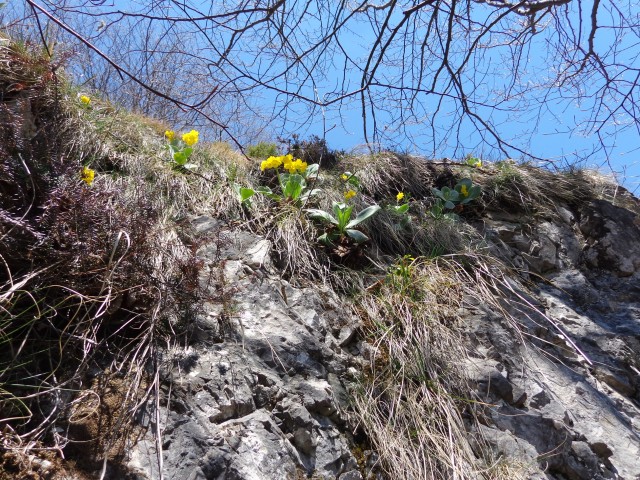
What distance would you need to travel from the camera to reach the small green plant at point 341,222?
125 inches

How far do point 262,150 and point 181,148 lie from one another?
78 centimetres

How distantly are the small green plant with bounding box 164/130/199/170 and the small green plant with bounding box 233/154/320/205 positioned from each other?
38cm

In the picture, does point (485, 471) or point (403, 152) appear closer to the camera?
point (485, 471)

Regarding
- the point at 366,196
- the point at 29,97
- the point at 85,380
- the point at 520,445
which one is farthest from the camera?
the point at 366,196

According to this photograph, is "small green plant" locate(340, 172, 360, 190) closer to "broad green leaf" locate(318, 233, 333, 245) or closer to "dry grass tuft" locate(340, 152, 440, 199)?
"dry grass tuft" locate(340, 152, 440, 199)

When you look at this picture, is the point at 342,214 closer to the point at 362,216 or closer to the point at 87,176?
the point at 362,216

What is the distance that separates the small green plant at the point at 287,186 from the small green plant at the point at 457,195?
3.20ft

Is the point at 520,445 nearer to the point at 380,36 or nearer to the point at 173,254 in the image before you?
the point at 173,254

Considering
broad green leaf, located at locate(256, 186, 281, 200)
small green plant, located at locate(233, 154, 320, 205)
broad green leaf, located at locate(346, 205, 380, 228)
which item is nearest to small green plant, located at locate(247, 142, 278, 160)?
small green plant, located at locate(233, 154, 320, 205)

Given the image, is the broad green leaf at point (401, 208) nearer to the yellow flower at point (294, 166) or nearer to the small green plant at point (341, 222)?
the small green plant at point (341, 222)

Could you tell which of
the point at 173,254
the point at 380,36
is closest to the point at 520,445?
the point at 173,254

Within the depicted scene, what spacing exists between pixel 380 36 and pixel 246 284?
1863 mm

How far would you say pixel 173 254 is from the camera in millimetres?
2369

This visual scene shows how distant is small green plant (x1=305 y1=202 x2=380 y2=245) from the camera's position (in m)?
3.17
